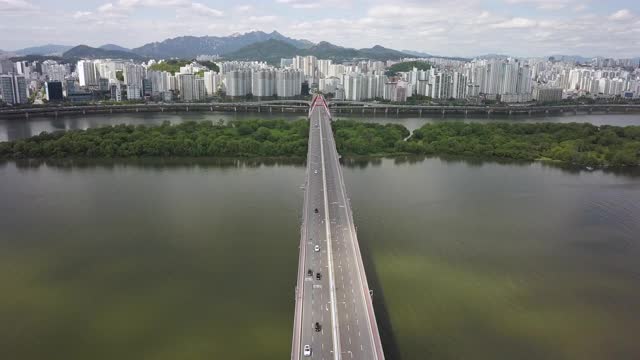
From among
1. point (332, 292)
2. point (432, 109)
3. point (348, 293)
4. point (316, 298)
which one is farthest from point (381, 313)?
point (432, 109)

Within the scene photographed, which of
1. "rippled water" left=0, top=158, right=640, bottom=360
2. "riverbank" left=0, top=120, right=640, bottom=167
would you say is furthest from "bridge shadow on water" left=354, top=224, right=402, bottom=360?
"riverbank" left=0, top=120, right=640, bottom=167

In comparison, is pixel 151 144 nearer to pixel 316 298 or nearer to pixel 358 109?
pixel 316 298

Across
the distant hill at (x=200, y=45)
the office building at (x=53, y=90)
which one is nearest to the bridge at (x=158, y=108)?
the office building at (x=53, y=90)

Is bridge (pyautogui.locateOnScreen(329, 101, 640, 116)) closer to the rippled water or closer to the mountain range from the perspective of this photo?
the rippled water

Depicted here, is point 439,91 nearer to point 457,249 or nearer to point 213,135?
point 213,135

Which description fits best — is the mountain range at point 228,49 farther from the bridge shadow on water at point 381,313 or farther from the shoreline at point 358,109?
the bridge shadow on water at point 381,313

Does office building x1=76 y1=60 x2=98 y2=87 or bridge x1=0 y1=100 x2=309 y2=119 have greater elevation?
office building x1=76 y1=60 x2=98 y2=87
